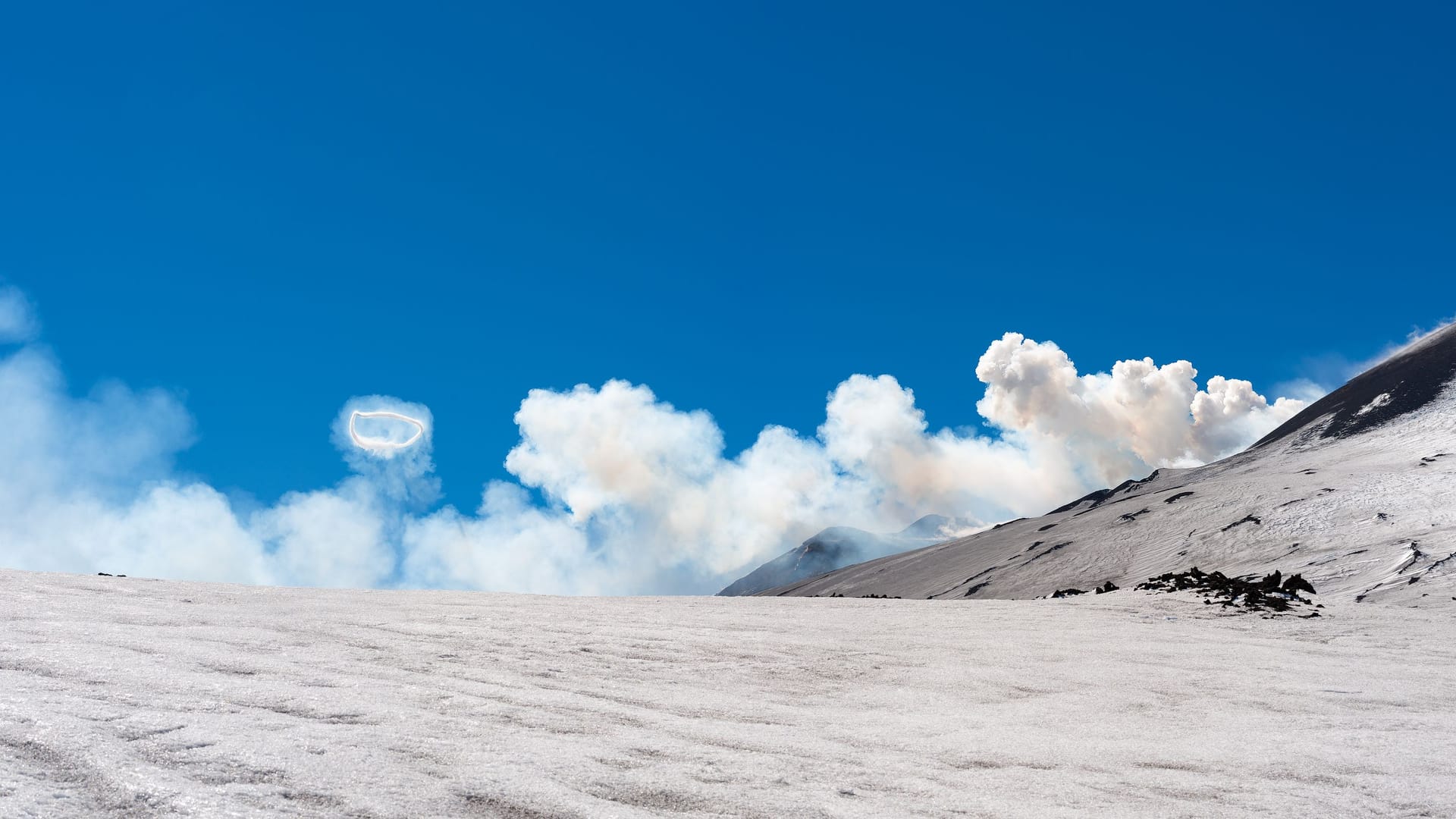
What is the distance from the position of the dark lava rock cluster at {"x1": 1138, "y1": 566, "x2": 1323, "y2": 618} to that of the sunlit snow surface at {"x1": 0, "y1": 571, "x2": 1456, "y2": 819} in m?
2.59

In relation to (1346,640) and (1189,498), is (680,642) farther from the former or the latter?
(1189,498)

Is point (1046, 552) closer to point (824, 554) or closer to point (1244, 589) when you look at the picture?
point (1244, 589)

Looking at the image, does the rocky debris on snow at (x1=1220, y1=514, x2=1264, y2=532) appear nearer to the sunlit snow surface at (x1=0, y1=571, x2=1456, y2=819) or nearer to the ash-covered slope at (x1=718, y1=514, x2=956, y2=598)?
the sunlit snow surface at (x1=0, y1=571, x2=1456, y2=819)

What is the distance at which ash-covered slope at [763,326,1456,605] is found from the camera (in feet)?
65.0

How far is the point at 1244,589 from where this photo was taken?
14.1 m

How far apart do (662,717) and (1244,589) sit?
38.0 feet

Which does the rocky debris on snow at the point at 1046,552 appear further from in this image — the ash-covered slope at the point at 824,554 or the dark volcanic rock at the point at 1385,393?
the ash-covered slope at the point at 824,554

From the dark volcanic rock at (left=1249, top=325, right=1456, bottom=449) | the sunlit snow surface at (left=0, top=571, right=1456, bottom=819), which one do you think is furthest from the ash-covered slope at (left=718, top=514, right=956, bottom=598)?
the sunlit snow surface at (left=0, top=571, right=1456, bottom=819)

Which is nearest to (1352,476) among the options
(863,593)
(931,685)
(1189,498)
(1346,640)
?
(1189,498)

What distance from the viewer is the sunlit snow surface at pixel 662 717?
12.3ft

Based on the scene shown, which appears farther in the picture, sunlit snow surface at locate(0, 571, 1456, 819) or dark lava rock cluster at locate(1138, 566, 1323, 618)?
dark lava rock cluster at locate(1138, 566, 1323, 618)

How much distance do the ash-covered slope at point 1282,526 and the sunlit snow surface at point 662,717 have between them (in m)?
9.69

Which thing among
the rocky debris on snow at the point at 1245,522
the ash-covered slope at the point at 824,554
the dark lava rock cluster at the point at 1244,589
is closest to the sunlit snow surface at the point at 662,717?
the dark lava rock cluster at the point at 1244,589

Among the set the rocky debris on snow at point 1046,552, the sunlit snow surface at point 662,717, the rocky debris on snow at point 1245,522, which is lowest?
the sunlit snow surface at point 662,717
